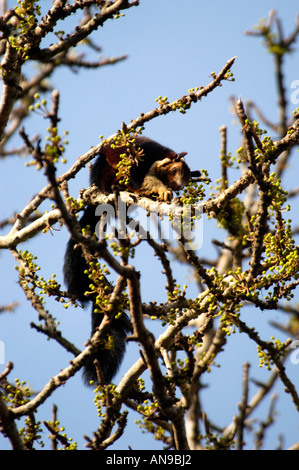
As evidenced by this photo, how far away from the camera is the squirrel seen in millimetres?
4656

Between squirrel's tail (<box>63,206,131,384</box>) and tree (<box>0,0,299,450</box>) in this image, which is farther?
squirrel's tail (<box>63,206,131,384</box>)

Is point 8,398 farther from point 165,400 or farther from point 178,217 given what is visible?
point 178,217

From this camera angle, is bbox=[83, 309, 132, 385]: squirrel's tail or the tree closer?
the tree

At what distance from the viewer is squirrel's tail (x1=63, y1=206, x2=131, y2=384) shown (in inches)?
181

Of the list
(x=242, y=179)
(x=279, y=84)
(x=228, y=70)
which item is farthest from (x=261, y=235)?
(x=279, y=84)

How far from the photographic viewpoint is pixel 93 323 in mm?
5051

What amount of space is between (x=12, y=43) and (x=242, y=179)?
221 cm

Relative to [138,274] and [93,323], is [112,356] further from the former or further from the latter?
[138,274]

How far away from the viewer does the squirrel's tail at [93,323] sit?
15.1 ft

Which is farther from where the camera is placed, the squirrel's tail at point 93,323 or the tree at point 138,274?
the squirrel's tail at point 93,323

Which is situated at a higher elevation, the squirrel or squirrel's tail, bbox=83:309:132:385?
the squirrel

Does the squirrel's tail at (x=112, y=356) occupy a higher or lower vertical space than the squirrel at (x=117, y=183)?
lower

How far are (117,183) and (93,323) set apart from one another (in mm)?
1636
